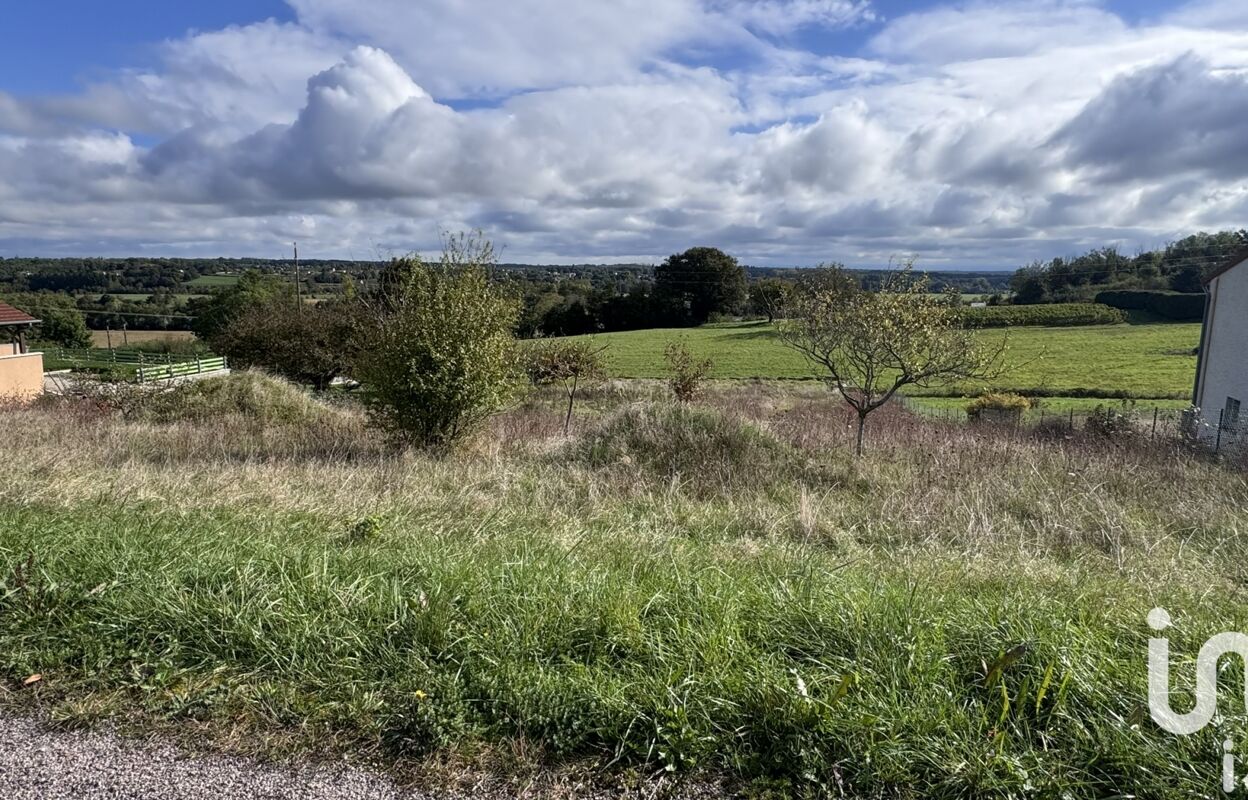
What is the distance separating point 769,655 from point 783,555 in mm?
1981

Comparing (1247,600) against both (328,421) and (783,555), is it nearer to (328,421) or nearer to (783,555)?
(783,555)

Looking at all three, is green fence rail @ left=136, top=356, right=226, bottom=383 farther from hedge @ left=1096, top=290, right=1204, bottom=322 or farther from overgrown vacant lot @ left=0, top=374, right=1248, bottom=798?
hedge @ left=1096, top=290, right=1204, bottom=322

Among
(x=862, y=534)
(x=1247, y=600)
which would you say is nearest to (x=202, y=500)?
(x=862, y=534)

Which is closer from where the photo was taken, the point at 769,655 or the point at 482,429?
the point at 769,655

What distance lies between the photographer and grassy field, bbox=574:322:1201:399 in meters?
37.0

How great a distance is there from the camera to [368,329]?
49.4 ft

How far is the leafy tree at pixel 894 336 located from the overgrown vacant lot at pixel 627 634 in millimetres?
6920

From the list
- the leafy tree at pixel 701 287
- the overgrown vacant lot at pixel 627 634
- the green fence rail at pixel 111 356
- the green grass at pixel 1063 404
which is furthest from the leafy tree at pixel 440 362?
the leafy tree at pixel 701 287

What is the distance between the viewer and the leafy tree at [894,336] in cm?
1309

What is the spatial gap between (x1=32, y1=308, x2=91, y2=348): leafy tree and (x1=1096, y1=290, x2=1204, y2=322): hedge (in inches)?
3663

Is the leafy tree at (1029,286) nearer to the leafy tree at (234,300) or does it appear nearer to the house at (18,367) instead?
the leafy tree at (234,300)

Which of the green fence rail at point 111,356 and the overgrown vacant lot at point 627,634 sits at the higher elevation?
the overgrown vacant lot at point 627,634

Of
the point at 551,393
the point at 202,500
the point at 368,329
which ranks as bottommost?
the point at 551,393

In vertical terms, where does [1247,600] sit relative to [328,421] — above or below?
above
